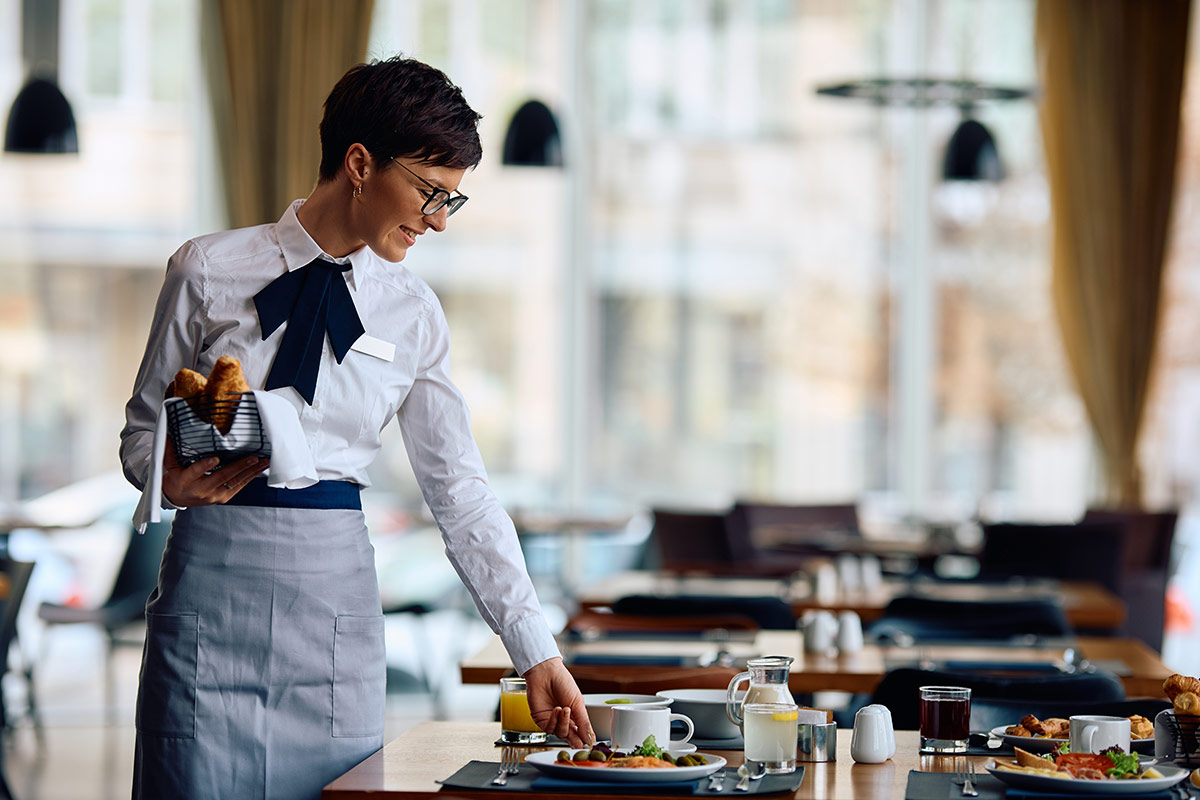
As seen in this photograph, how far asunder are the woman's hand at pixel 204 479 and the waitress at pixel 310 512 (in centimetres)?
5

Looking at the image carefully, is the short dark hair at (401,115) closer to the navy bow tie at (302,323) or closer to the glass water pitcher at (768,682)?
the navy bow tie at (302,323)

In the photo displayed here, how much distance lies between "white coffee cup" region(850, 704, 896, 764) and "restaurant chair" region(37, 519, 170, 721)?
4776mm

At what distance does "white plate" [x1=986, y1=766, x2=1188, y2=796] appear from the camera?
5.67ft

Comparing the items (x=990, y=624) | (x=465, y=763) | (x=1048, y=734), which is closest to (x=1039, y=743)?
(x=1048, y=734)

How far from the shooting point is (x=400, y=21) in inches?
317

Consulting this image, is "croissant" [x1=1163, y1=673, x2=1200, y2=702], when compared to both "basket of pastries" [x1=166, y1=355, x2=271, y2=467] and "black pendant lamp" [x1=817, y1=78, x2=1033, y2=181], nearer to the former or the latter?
"basket of pastries" [x1=166, y1=355, x2=271, y2=467]

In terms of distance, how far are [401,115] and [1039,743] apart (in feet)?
3.87

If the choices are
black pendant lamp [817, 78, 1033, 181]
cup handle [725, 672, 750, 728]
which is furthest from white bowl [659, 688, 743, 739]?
black pendant lamp [817, 78, 1033, 181]

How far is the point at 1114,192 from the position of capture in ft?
26.0

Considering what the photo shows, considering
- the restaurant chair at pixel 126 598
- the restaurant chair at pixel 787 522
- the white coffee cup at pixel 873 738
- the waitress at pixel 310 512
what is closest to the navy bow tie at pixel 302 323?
the waitress at pixel 310 512

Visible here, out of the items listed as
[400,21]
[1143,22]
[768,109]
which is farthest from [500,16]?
[1143,22]

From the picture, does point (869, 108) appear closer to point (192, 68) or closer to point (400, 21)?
point (400, 21)

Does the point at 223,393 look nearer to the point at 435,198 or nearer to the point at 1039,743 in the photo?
the point at 435,198

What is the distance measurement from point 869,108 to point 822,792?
6808mm
